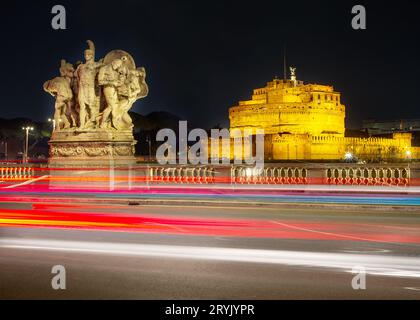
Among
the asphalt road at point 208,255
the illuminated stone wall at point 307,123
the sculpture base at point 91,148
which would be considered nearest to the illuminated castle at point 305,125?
the illuminated stone wall at point 307,123

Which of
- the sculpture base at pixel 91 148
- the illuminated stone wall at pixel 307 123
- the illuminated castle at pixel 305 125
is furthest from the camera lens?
the illuminated stone wall at pixel 307 123

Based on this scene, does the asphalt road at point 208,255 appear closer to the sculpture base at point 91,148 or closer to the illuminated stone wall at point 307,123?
the sculpture base at point 91,148

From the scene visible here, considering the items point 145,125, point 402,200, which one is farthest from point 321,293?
point 145,125

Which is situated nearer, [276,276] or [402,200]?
[276,276]

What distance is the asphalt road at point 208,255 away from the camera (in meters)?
6.64

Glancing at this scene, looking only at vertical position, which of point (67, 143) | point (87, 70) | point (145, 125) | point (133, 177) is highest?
point (145, 125)

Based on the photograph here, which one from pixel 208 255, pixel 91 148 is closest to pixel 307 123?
pixel 91 148

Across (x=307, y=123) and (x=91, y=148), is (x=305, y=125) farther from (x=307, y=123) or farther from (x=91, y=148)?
(x=91, y=148)

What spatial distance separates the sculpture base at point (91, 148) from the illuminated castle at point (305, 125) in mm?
78282

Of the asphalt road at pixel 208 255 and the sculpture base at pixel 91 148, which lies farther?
the sculpture base at pixel 91 148

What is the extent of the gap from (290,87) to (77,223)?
103774 millimetres
